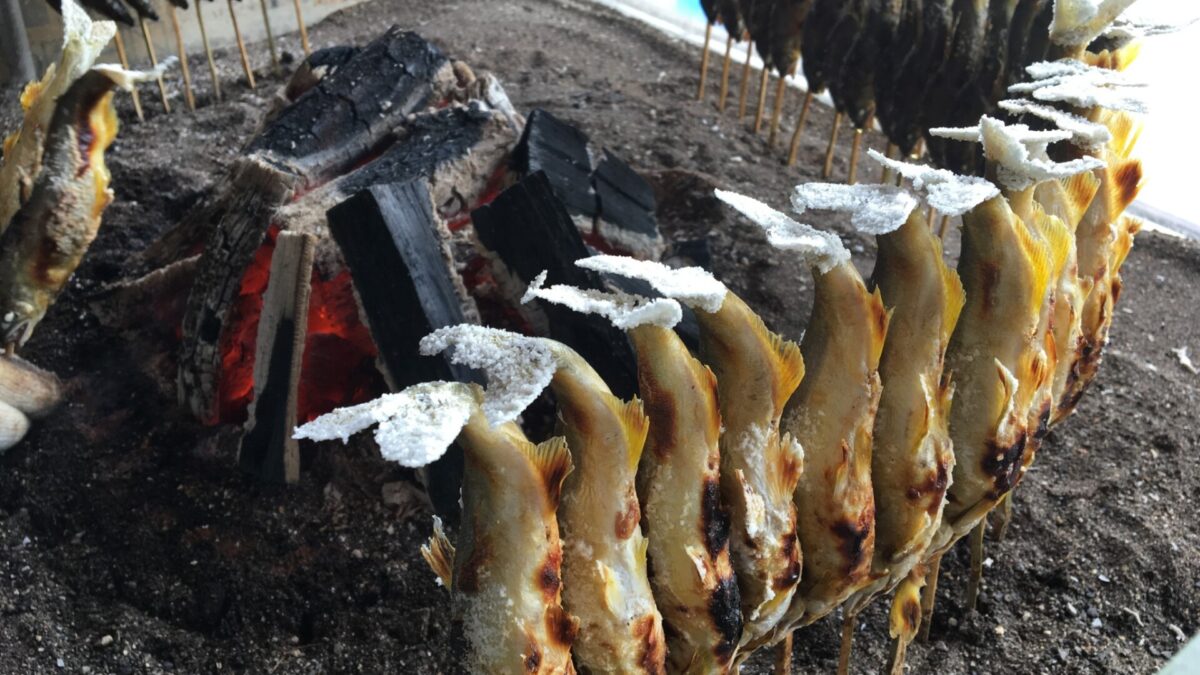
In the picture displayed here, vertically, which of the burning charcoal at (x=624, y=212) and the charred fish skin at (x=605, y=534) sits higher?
the charred fish skin at (x=605, y=534)

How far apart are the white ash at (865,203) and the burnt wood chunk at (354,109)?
151 centimetres

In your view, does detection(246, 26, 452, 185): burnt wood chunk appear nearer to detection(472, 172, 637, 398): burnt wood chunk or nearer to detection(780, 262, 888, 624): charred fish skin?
detection(472, 172, 637, 398): burnt wood chunk

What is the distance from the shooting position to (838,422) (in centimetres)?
140

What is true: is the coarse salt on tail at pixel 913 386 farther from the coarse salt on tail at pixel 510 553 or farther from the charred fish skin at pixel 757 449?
the coarse salt on tail at pixel 510 553

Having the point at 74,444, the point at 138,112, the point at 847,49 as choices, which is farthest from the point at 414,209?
the point at 138,112

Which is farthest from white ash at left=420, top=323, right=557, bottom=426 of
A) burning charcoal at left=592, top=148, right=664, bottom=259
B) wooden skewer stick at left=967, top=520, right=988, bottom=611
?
burning charcoal at left=592, top=148, right=664, bottom=259

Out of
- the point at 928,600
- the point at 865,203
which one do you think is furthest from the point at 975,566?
the point at 865,203

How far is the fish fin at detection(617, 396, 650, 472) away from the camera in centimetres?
118

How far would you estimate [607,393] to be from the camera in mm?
1170

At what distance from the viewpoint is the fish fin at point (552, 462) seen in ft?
3.74

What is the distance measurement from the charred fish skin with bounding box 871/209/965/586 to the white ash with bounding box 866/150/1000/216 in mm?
51

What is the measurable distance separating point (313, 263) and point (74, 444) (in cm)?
75

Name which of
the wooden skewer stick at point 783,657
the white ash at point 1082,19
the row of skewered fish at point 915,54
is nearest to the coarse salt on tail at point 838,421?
the wooden skewer stick at point 783,657

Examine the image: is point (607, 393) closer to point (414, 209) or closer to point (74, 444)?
point (414, 209)
